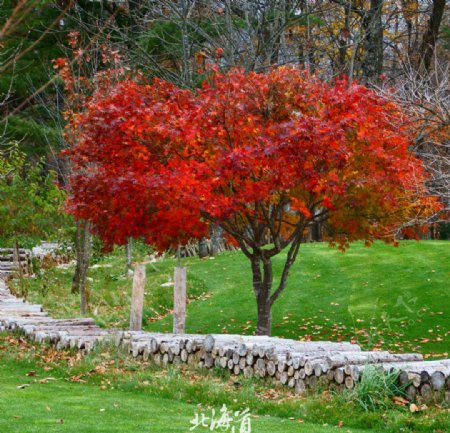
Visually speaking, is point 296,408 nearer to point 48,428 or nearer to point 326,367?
point 326,367

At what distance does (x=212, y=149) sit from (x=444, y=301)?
7.19 meters

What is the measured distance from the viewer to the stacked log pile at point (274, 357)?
7.89 metres

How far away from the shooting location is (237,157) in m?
11.4

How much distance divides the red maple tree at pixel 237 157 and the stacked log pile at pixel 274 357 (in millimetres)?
1734

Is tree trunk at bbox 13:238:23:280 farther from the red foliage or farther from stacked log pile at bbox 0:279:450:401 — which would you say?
the red foliage

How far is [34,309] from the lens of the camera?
16.2 metres

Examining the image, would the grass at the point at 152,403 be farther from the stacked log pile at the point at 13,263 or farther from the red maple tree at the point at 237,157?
the stacked log pile at the point at 13,263

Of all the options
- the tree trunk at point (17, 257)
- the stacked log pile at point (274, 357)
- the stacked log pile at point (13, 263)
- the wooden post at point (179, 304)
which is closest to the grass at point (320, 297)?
the tree trunk at point (17, 257)

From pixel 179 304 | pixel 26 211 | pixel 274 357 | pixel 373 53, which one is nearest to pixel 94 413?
pixel 274 357

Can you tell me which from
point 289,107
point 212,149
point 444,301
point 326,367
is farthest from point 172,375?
point 444,301

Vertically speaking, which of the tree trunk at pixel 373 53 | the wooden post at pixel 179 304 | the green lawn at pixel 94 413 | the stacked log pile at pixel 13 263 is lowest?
the green lawn at pixel 94 413

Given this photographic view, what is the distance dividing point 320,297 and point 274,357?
29.7ft

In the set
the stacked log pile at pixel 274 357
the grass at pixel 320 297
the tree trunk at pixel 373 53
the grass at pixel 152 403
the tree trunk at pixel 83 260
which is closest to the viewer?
the grass at pixel 152 403

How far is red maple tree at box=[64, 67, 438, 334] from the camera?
11594mm
